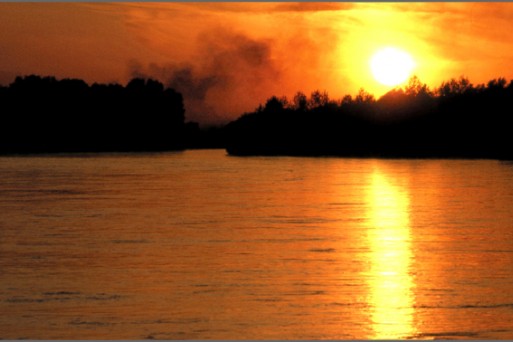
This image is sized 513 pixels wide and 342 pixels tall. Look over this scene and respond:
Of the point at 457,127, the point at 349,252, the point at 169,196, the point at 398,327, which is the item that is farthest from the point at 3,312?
the point at 457,127

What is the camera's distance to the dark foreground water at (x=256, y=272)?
1218cm

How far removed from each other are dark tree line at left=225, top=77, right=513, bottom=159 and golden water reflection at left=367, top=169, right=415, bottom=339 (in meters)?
86.1

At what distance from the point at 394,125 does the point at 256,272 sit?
12659 centimetres

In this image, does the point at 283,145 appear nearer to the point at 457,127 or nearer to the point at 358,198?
the point at 457,127

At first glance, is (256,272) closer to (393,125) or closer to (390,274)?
(390,274)

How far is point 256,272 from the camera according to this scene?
16.5m

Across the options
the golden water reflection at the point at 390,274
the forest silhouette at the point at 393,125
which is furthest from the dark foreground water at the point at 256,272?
the forest silhouette at the point at 393,125

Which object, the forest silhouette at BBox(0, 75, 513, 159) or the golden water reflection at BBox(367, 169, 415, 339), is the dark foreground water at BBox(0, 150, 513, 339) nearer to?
the golden water reflection at BBox(367, 169, 415, 339)

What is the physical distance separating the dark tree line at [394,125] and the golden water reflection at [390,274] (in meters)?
86.1

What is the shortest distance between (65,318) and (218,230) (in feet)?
40.4

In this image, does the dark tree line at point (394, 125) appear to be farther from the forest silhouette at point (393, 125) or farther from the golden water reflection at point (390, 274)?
the golden water reflection at point (390, 274)

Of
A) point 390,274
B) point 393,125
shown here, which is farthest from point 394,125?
point 390,274

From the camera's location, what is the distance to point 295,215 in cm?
2967

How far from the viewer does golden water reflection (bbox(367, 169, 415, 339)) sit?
12.2 meters
